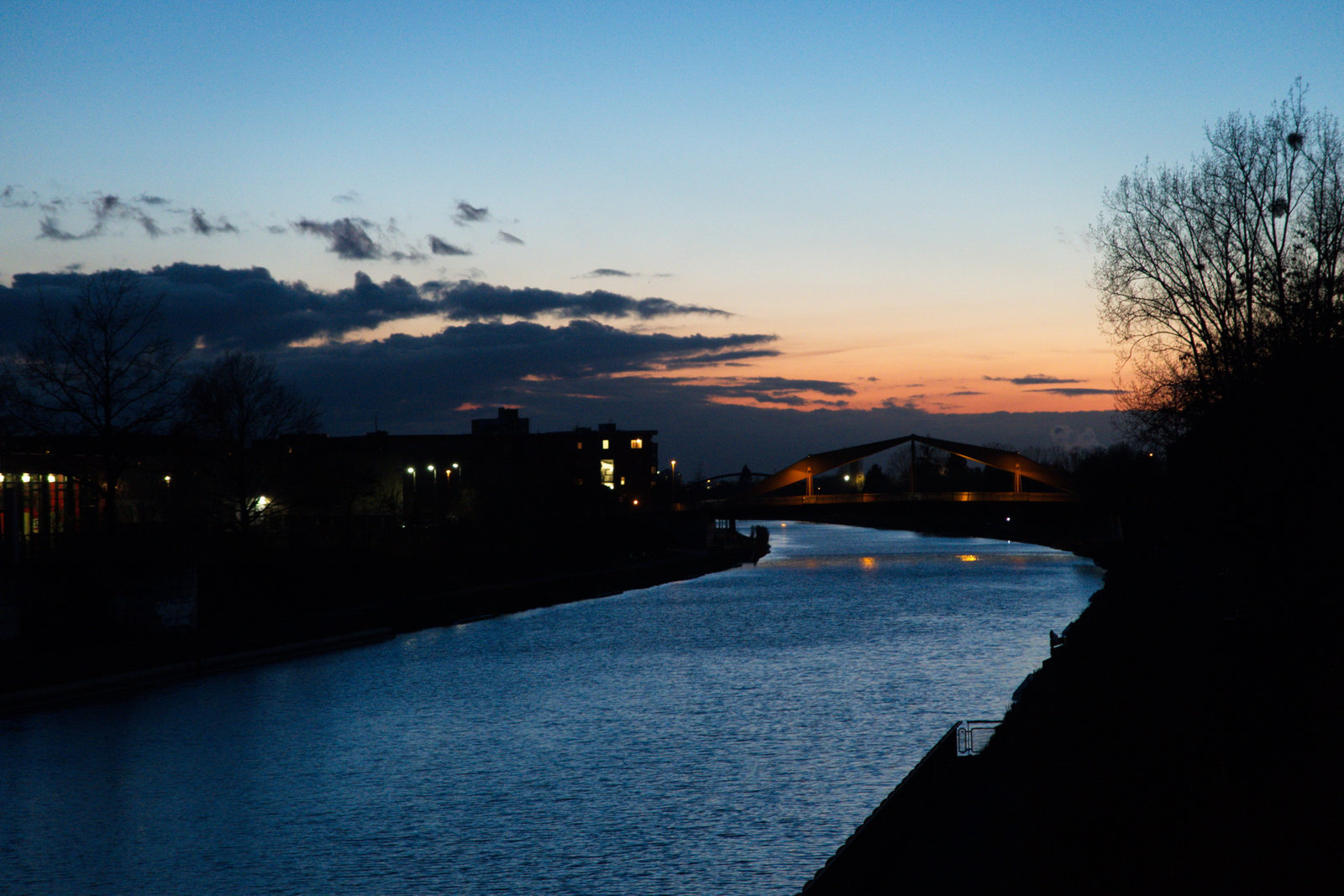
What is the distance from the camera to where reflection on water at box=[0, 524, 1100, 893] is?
47.6 ft

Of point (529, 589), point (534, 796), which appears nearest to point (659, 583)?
point (529, 589)

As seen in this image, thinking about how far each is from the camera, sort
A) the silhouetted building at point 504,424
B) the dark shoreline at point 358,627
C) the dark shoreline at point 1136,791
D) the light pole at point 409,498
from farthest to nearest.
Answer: the silhouetted building at point 504,424 → the light pole at point 409,498 → the dark shoreline at point 358,627 → the dark shoreline at point 1136,791

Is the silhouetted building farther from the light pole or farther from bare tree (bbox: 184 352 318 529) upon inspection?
bare tree (bbox: 184 352 318 529)

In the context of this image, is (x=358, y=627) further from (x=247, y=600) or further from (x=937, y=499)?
(x=937, y=499)

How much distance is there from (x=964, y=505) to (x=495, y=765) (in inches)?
3592

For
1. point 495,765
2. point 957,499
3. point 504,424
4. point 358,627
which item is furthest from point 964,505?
point 495,765

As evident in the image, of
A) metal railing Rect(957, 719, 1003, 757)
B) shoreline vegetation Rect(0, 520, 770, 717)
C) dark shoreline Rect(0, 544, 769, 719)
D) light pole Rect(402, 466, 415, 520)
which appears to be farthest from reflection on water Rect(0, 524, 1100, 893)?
light pole Rect(402, 466, 415, 520)

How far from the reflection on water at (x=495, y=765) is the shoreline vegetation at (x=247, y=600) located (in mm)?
983

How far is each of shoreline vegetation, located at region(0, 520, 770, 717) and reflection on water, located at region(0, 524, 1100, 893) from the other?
38.7 inches

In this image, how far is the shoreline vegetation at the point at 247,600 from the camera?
25.0m

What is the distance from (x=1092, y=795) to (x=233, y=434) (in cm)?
3940

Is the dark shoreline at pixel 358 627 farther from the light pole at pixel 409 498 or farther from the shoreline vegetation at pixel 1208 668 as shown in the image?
the shoreline vegetation at pixel 1208 668

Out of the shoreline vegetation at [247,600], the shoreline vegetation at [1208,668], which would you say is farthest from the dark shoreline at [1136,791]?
the shoreline vegetation at [247,600]

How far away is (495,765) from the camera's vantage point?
20.2 metres
